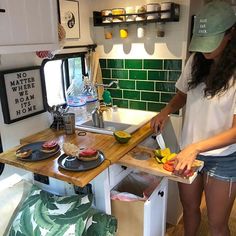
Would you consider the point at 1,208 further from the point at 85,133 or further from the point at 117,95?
the point at 117,95

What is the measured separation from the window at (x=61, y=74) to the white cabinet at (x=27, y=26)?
49cm

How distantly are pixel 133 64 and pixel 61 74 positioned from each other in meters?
0.58

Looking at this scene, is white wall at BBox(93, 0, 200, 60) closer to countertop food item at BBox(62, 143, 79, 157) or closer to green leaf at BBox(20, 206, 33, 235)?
countertop food item at BBox(62, 143, 79, 157)

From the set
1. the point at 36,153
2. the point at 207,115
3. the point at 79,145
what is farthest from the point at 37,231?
the point at 207,115

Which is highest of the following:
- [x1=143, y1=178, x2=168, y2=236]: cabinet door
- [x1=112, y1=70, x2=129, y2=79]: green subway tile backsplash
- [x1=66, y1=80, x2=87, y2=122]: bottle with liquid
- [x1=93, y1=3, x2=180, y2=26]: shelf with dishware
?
[x1=93, y1=3, x2=180, y2=26]: shelf with dishware

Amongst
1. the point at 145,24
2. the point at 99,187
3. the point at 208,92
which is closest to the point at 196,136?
the point at 208,92

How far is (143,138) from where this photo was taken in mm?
1624

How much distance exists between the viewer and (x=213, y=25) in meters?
1.14

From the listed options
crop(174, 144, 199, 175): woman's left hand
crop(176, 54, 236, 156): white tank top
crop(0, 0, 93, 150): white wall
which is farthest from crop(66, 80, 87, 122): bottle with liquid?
crop(174, 144, 199, 175): woman's left hand

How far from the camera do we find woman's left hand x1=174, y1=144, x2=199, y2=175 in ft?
3.73

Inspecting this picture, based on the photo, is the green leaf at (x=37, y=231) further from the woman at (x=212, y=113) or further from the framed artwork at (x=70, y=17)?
the framed artwork at (x=70, y=17)

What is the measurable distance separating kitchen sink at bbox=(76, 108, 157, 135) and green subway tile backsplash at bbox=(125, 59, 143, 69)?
360 millimetres

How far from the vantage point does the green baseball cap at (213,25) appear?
114cm

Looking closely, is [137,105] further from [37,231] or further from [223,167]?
[37,231]
